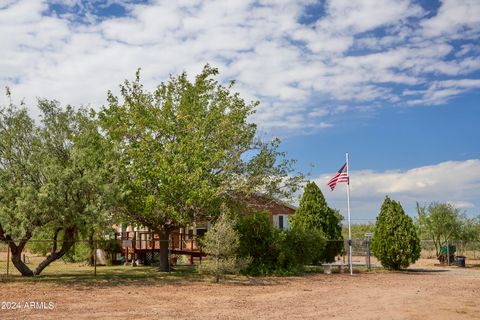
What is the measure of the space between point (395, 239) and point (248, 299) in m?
16.2

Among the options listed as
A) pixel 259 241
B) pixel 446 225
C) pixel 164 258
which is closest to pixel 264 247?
pixel 259 241

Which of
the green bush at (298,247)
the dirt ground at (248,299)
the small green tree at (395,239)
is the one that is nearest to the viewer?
the dirt ground at (248,299)

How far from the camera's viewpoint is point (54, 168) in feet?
74.0

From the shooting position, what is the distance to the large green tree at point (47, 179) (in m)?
22.1

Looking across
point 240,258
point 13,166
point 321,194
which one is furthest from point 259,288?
point 321,194

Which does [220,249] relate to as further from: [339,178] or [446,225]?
[446,225]

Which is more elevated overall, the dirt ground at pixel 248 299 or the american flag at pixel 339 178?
the american flag at pixel 339 178

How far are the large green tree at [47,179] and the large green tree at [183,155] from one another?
77.5 inches

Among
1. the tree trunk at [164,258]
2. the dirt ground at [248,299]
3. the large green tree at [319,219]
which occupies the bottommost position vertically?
the dirt ground at [248,299]

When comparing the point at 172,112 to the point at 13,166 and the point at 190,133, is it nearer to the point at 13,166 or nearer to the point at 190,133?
the point at 190,133

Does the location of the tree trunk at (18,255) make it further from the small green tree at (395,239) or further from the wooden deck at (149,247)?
the small green tree at (395,239)

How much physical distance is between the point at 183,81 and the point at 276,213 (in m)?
25.7

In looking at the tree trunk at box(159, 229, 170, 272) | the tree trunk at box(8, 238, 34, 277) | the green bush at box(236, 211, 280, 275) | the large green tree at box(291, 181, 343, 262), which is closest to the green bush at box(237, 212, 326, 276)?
the green bush at box(236, 211, 280, 275)

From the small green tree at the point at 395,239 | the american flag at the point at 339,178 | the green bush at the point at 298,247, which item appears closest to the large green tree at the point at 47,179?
the green bush at the point at 298,247
